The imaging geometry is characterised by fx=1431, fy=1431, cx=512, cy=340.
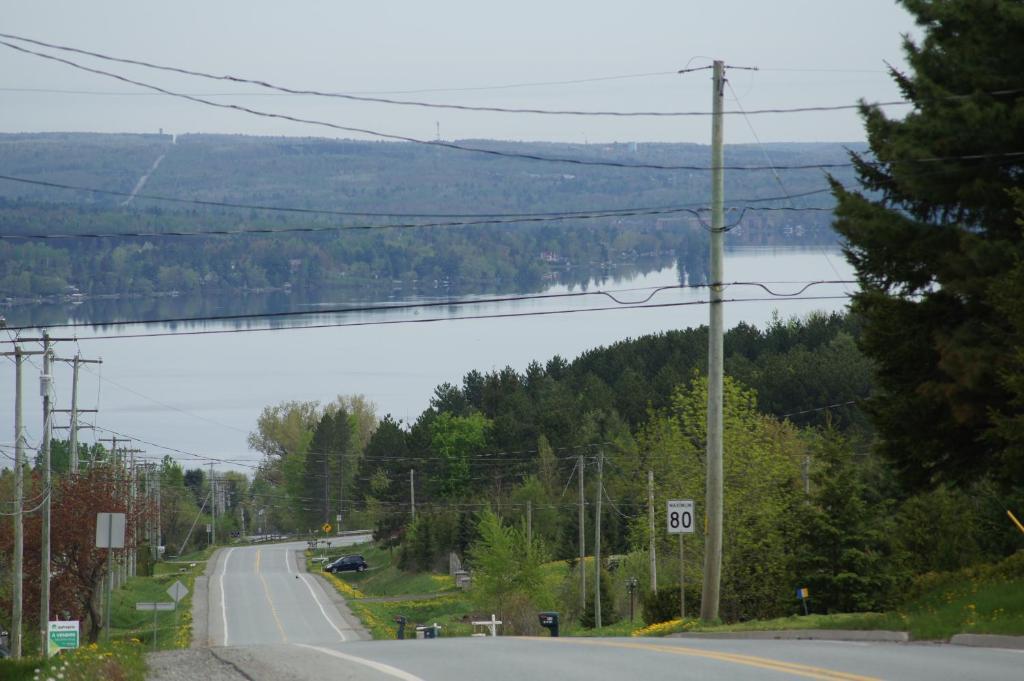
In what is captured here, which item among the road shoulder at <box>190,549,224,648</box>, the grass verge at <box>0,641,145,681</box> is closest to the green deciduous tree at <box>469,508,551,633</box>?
the road shoulder at <box>190,549,224,648</box>

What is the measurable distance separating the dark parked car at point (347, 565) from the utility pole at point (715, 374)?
8010 centimetres

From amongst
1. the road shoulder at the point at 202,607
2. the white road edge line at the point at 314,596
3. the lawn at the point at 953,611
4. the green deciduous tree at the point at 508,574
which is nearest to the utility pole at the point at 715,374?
the lawn at the point at 953,611

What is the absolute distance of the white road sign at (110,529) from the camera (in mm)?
34809

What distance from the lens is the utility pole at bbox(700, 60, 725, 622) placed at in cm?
2812

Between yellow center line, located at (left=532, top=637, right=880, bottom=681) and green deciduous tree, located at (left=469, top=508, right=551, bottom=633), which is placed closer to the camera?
yellow center line, located at (left=532, top=637, right=880, bottom=681)

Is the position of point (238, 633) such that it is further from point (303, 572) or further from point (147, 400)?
point (147, 400)

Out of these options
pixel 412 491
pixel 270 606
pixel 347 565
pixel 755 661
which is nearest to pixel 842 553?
pixel 755 661

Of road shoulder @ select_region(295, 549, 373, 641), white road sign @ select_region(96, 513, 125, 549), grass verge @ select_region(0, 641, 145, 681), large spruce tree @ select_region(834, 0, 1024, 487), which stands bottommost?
road shoulder @ select_region(295, 549, 373, 641)

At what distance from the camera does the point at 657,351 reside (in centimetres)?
13800

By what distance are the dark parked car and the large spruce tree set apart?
83314 millimetres

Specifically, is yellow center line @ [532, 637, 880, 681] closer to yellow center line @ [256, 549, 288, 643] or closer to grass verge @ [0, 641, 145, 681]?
grass verge @ [0, 641, 145, 681]

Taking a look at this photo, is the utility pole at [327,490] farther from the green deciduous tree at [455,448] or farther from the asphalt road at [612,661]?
the asphalt road at [612,661]

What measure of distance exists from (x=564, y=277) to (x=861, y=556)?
38784 millimetres

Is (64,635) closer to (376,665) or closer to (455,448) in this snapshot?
(376,665)
